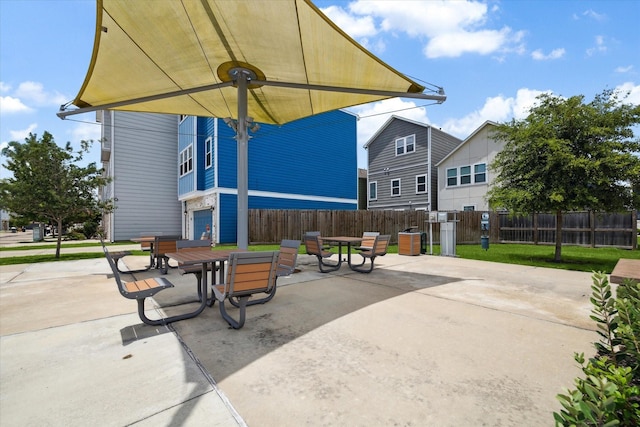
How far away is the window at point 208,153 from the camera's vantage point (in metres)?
16.1

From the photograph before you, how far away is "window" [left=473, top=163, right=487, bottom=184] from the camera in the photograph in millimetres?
19594

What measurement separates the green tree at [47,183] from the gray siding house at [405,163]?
20056 mm

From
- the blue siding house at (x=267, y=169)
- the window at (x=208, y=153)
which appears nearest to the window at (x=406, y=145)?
the blue siding house at (x=267, y=169)

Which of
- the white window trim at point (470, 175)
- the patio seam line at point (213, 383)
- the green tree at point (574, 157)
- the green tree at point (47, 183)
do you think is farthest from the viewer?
the white window trim at point (470, 175)

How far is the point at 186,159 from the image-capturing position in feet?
60.6

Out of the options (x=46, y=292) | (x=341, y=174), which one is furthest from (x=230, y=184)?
(x=46, y=292)

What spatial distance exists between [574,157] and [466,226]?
9.36m

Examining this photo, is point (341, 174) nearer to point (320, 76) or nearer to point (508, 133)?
point (508, 133)

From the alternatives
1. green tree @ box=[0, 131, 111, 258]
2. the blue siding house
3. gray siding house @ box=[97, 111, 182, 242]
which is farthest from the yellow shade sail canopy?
gray siding house @ box=[97, 111, 182, 242]

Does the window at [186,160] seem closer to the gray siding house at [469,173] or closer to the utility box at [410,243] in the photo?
the utility box at [410,243]

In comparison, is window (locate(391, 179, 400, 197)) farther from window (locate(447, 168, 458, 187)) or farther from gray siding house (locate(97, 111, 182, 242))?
gray siding house (locate(97, 111, 182, 242))

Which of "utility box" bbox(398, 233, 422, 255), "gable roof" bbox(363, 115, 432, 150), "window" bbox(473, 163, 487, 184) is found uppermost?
"gable roof" bbox(363, 115, 432, 150)

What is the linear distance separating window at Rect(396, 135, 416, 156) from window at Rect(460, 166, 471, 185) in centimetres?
426

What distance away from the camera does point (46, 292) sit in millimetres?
5816
